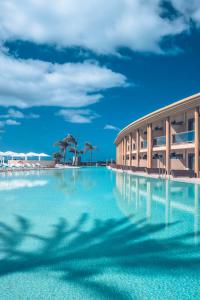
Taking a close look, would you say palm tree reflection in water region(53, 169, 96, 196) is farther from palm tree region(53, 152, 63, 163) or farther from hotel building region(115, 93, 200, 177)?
palm tree region(53, 152, 63, 163)

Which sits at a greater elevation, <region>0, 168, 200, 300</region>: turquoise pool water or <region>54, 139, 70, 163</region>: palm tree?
<region>54, 139, 70, 163</region>: palm tree

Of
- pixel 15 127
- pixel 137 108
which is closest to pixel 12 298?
pixel 137 108

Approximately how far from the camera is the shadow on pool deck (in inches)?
179

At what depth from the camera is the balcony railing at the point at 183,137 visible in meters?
22.4

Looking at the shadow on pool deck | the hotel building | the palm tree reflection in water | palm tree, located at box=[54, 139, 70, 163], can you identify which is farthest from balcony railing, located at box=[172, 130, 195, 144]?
palm tree, located at box=[54, 139, 70, 163]

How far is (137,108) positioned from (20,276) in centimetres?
10626

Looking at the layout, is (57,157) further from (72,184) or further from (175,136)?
(72,184)

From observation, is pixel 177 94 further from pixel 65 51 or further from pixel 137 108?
pixel 65 51

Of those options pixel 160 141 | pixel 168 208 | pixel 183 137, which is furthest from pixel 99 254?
pixel 160 141

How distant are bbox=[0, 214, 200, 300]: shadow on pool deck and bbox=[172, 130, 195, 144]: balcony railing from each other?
1642 centimetres

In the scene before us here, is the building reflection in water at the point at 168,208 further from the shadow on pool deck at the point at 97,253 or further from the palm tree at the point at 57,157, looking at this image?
the palm tree at the point at 57,157

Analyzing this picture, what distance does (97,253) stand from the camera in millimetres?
5484

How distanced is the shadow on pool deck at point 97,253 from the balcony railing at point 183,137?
1642cm

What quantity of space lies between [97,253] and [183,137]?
19.9 metres
